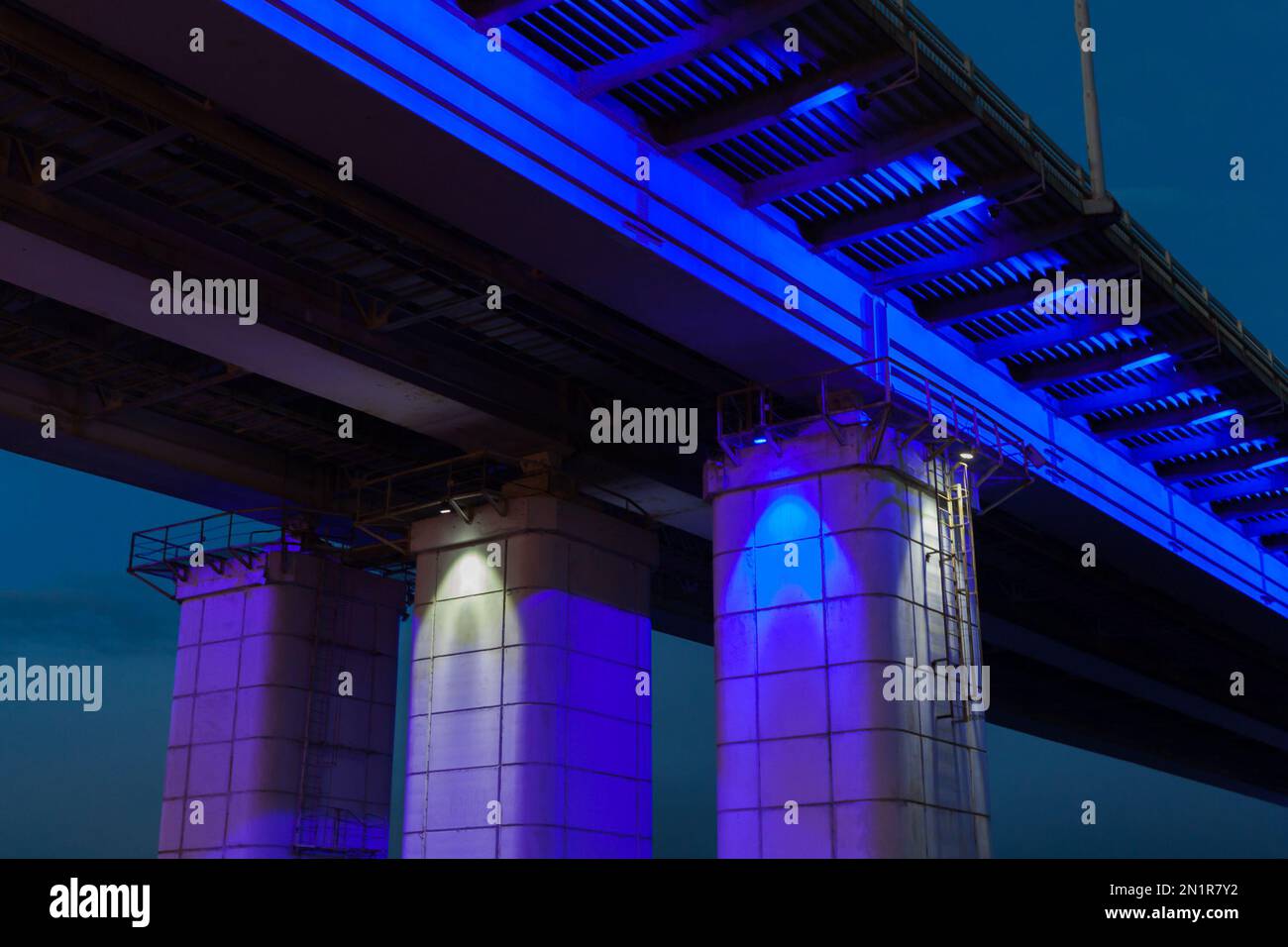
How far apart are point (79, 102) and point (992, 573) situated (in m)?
31.1

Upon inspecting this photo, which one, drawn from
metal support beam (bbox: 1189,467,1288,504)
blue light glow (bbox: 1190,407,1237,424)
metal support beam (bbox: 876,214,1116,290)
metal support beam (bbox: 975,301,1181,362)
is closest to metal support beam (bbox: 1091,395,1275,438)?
blue light glow (bbox: 1190,407,1237,424)

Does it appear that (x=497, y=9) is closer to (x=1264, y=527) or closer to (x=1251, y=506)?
(x=1251, y=506)

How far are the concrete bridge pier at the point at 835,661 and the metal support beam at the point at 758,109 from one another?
6.79 metres

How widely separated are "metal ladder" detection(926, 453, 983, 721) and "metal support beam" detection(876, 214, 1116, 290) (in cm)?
332

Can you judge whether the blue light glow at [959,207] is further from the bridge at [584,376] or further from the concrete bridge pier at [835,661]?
the concrete bridge pier at [835,661]

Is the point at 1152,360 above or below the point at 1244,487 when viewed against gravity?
above

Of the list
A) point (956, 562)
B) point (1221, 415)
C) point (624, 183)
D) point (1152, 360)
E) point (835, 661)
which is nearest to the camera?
point (624, 183)

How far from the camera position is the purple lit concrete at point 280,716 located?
34.7 m

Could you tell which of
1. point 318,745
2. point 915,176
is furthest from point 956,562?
point 318,745

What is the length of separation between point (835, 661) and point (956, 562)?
3491 mm

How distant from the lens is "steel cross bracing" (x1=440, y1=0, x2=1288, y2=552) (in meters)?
20.0

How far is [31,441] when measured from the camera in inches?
1232

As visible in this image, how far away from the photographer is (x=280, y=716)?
3503 cm
